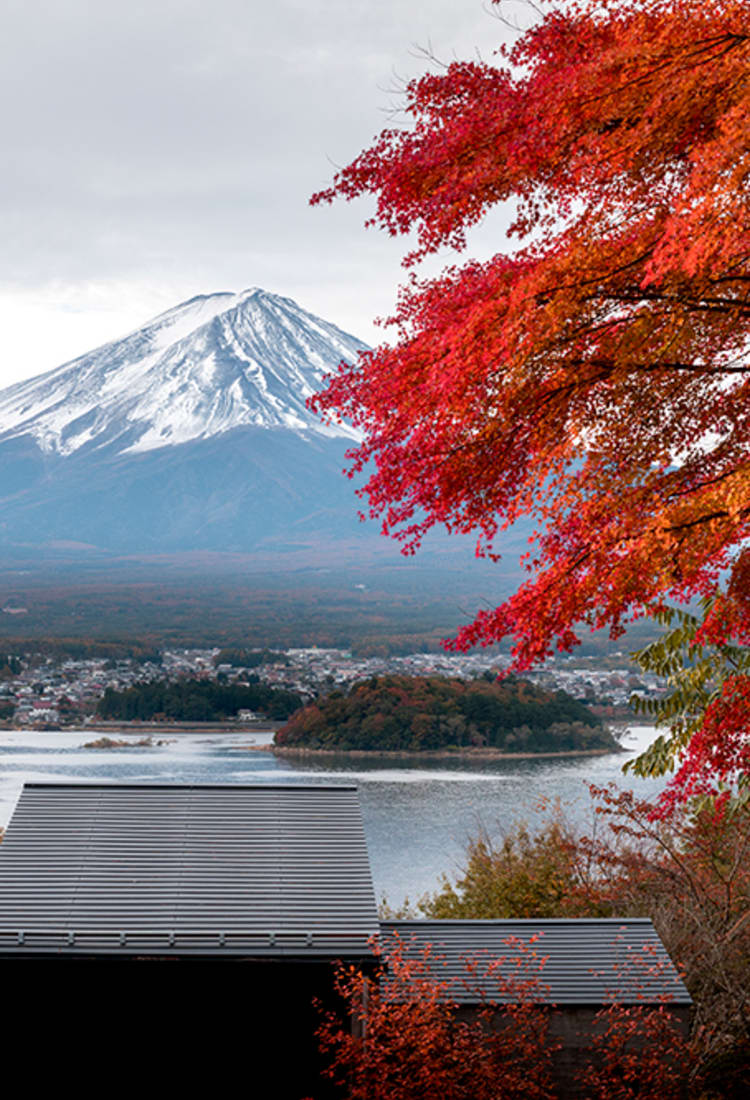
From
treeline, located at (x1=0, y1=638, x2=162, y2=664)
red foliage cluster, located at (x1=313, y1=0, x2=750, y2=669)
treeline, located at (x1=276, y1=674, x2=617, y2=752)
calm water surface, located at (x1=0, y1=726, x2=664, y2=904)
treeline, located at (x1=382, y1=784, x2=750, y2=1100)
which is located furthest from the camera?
treeline, located at (x1=0, y1=638, x2=162, y2=664)

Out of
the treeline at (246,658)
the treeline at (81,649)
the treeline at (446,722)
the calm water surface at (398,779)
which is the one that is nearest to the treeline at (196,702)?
the calm water surface at (398,779)

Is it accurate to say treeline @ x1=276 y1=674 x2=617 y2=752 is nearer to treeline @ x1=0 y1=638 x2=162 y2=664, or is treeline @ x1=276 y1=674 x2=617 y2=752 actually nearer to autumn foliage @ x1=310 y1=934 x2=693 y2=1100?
autumn foliage @ x1=310 y1=934 x2=693 y2=1100

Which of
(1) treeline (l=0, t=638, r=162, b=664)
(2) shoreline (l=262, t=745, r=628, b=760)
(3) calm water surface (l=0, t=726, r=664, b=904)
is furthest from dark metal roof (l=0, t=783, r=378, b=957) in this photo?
(1) treeline (l=0, t=638, r=162, b=664)

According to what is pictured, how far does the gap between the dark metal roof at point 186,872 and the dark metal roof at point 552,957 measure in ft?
3.60

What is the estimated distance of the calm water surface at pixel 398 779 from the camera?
2314 cm

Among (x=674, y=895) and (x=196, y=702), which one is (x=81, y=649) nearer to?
(x=196, y=702)

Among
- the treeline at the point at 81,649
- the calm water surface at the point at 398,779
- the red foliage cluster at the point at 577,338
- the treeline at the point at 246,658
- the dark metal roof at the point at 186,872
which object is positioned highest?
the red foliage cluster at the point at 577,338

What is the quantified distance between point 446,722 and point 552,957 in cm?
2689

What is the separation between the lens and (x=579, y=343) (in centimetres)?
700

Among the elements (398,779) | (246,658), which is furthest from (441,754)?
(246,658)

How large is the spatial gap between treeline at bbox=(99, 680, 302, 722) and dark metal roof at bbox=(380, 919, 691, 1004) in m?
37.5

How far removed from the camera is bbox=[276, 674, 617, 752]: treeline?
3731 centimetres

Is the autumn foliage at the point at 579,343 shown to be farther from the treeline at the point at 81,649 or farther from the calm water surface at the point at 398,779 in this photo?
the treeline at the point at 81,649

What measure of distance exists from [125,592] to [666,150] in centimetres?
11507
